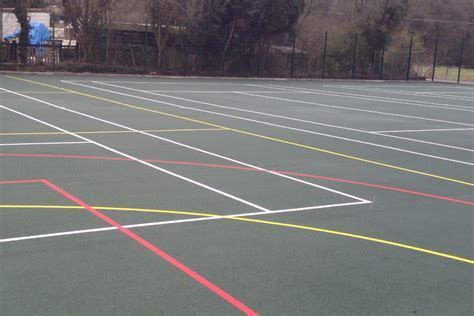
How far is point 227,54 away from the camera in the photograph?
125ft

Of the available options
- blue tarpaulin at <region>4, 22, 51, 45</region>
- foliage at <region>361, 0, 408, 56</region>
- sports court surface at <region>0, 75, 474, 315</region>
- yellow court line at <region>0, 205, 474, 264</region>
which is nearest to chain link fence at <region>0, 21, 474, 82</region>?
foliage at <region>361, 0, 408, 56</region>

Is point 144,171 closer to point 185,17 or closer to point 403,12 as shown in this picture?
point 185,17

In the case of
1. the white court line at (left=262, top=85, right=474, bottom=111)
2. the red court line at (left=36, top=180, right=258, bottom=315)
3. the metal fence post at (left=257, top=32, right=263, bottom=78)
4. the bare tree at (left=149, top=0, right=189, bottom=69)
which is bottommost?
the red court line at (left=36, top=180, right=258, bottom=315)

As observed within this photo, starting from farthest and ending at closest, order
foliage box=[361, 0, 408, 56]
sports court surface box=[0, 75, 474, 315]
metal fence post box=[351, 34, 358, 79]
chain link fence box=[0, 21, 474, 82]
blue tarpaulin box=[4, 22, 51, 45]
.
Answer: foliage box=[361, 0, 408, 56]
metal fence post box=[351, 34, 358, 79]
blue tarpaulin box=[4, 22, 51, 45]
chain link fence box=[0, 21, 474, 82]
sports court surface box=[0, 75, 474, 315]

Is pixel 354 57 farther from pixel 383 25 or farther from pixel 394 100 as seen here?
pixel 394 100

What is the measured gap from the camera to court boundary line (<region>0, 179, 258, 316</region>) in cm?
487

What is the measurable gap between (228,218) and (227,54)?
104 feet

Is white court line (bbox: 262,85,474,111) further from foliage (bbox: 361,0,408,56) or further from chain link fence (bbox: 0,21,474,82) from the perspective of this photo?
foliage (bbox: 361,0,408,56)

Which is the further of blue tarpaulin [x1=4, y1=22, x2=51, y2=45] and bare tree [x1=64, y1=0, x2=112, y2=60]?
blue tarpaulin [x1=4, y1=22, x2=51, y2=45]

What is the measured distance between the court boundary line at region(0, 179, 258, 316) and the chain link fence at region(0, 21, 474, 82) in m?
26.3

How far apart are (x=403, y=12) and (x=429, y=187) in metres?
37.4

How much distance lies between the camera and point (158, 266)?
558 cm

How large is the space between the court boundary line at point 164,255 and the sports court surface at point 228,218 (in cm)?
2

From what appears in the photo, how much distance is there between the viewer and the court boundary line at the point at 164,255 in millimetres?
4871
